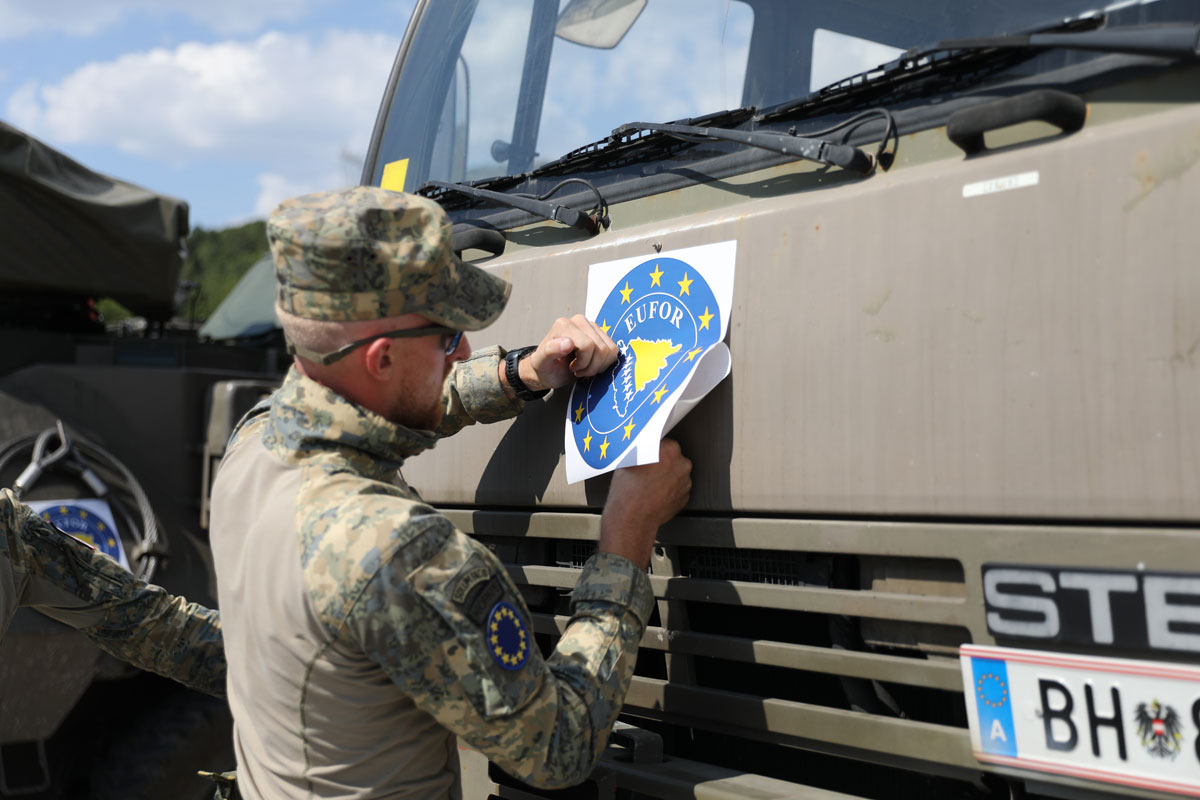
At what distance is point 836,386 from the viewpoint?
1801 millimetres

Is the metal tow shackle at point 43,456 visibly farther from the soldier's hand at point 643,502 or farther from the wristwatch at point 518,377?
the soldier's hand at point 643,502

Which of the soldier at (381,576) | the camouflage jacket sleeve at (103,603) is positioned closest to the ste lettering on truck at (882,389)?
the soldier at (381,576)

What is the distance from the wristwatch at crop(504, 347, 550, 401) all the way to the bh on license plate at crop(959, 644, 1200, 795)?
985 mm

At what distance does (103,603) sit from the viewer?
2197mm

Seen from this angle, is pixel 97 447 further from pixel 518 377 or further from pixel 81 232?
pixel 518 377

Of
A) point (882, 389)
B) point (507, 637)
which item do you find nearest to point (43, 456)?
point (507, 637)

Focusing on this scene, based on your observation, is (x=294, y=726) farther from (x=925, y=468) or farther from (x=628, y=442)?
(x=925, y=468)

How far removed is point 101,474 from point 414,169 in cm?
225

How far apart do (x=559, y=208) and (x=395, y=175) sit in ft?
2.53

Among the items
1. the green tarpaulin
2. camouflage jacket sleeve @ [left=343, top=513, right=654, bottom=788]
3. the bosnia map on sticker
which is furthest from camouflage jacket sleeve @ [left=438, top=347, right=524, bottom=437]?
the green tarpaulin

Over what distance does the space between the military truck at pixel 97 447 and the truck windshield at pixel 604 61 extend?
2086mm

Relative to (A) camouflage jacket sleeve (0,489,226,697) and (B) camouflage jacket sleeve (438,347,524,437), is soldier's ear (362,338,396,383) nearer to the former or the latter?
(B) camouflage jacket sleeve (438,347,524,437)

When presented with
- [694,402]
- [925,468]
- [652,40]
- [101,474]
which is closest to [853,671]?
[925,468]

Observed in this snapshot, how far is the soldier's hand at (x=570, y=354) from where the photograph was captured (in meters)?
2.13
